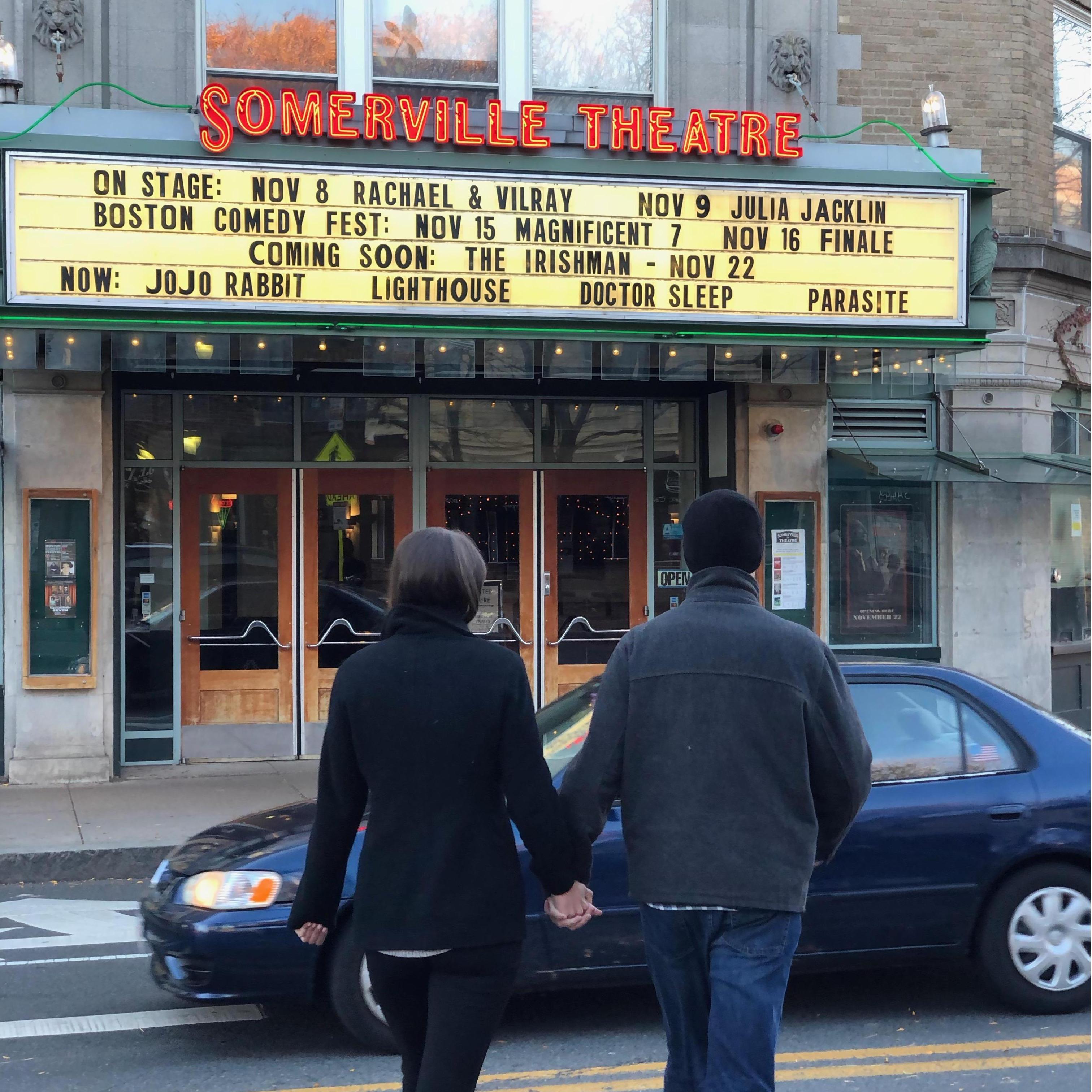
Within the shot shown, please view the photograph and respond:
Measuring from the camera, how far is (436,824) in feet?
10.1

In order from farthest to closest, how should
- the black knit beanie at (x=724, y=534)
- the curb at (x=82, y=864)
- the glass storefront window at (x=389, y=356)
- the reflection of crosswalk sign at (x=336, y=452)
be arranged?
the reflection of crosswalk sign at (x=336, y=452) < the glass storefront window at (x=389, y=356) < the curb at (x=82, y=864) < the black knit beanie at (x=724, y=534)

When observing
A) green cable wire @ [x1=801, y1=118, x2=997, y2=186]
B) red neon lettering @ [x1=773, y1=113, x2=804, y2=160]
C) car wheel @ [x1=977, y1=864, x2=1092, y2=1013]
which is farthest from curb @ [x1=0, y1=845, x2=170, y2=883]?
green cable wire @ [x1=801, y1=118, x2=997, y2=186]

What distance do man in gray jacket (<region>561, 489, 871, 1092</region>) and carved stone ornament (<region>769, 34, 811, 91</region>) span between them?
974cm

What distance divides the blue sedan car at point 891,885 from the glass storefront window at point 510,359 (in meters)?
5.45

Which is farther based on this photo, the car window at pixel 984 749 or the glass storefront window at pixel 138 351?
the glass storefront window at pixel 138 351

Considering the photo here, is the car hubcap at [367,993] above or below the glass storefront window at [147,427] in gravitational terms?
below

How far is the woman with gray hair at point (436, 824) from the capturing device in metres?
3.04

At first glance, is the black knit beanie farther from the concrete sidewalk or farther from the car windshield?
the concrete sidewalk

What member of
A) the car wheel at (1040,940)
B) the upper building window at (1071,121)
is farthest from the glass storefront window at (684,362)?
the car wheel at (1040,940)

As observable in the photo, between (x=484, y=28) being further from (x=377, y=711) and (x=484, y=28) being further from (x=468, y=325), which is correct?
(x=377, y=711)

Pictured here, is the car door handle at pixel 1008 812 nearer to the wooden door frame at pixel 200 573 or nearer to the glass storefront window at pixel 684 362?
Result: the glass storefront window at pixel 684 362

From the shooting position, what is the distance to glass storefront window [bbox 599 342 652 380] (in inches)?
426

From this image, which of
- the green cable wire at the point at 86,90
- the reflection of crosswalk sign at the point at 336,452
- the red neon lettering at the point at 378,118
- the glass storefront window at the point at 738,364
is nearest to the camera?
the green cable wire at the point at 86,90

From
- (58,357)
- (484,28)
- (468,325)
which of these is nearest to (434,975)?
(468,325)
